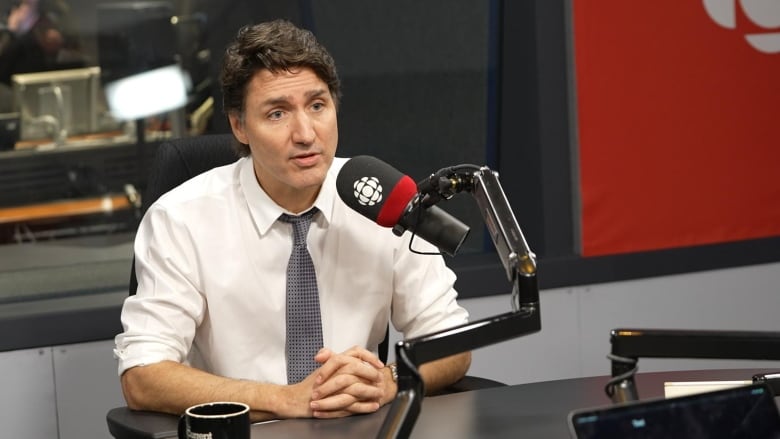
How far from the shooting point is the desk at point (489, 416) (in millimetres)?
1790

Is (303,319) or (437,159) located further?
(437,159)

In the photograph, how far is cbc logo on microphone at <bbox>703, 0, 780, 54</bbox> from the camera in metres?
3.73

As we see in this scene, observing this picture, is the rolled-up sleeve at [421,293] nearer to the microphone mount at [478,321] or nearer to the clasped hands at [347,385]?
the clasped hands at [347,385]

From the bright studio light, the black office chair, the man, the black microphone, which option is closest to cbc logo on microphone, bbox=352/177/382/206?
the black microphone

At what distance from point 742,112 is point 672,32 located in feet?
1.21

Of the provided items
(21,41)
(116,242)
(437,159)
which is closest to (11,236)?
(116,242)

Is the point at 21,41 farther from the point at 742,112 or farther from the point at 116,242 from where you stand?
the point at 742,112

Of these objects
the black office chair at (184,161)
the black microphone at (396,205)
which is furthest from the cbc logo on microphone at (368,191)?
the black office chair at (184,161)

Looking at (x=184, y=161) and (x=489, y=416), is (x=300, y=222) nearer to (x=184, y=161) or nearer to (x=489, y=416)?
(x=184, y=161)

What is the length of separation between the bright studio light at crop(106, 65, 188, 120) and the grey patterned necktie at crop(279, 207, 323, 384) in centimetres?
137

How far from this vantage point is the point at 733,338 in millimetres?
1648

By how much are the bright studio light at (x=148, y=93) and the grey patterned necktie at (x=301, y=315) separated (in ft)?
4.50

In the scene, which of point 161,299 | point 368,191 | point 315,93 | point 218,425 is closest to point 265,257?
point 161,299

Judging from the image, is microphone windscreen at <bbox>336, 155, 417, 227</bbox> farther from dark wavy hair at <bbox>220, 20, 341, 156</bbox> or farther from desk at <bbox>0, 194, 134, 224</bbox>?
desk at <bbox>0, 194, 134, 224</bbox>
